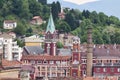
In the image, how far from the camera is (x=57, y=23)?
247ft

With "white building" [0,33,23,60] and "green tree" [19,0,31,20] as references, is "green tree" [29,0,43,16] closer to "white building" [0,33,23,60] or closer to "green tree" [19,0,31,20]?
"green tree" [19,0,31,20]

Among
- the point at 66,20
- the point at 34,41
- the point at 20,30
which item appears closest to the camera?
the point at 34,41

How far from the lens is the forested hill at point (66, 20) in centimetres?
6925

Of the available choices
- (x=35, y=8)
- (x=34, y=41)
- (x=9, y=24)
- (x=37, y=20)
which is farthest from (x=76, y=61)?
(x=35, y=8)

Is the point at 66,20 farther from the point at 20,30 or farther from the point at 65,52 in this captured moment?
the point at 65,52

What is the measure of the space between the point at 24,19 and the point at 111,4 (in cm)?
1161

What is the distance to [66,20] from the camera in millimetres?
75812

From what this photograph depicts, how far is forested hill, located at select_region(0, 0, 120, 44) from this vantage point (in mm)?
69250

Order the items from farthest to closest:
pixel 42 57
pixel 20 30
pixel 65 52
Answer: pixel 20 30
pixel 65 52
pixel 42 57

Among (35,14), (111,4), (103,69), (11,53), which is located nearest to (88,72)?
(103,69)

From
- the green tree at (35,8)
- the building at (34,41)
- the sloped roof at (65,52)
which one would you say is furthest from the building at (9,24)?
the sloped roof at (65,52)

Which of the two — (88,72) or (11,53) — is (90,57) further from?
(11,53)

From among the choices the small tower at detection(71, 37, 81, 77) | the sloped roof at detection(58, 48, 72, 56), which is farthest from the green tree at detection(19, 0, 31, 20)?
the small tower at detection(71, 37, 81, 77)

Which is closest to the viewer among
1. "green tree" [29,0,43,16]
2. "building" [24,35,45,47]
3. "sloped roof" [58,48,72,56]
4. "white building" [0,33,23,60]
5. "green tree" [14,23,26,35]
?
"white building" [0,33,23,60]
